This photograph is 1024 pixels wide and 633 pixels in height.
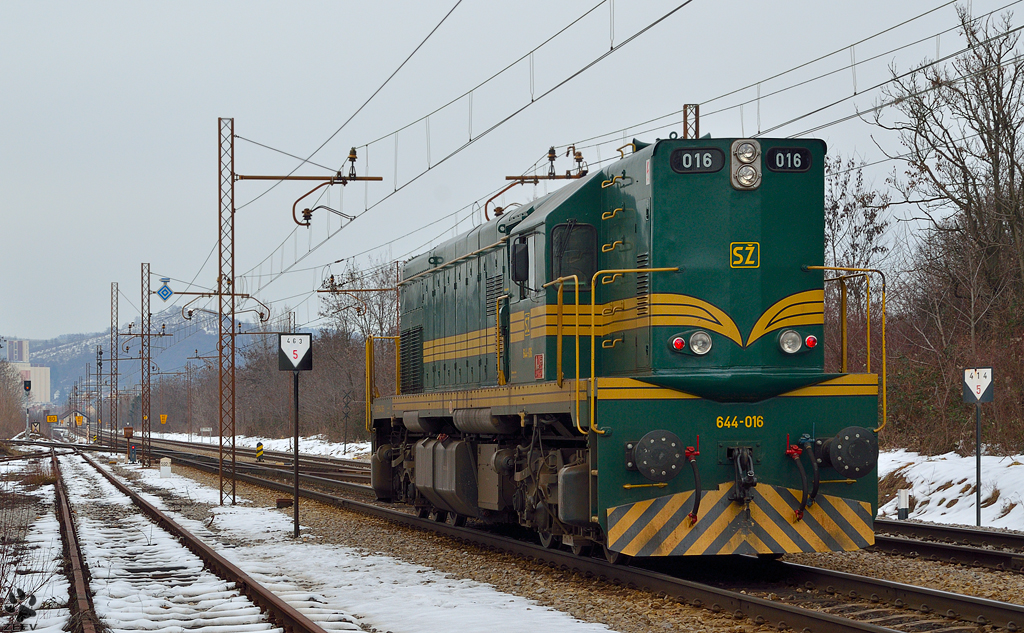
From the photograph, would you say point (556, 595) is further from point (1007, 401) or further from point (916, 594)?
point (1007, 401)

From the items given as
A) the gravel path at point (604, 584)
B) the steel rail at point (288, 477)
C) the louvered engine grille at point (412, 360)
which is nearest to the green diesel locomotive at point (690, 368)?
the gravel path at point (604, 584)

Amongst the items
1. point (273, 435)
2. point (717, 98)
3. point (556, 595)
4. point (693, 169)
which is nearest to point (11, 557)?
point (556, 595)

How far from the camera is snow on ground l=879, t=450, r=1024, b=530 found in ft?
49.1

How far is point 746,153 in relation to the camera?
955 centimetres

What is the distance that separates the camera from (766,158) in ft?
31.6

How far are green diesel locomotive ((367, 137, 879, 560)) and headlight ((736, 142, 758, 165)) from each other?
11mm

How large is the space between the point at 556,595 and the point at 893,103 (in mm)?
17986

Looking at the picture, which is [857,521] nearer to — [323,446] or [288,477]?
[288,477]

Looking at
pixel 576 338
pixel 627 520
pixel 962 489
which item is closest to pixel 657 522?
pixel 627 520

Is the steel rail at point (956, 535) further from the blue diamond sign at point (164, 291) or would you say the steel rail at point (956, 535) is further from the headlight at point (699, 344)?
the blue diamond sign at point (164, 291)

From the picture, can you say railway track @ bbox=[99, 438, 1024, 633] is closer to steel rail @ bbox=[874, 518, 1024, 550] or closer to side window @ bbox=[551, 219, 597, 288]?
steel rail @ bbox=[874, 518, 1024, 550]

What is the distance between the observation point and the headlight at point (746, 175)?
9508 millimetres

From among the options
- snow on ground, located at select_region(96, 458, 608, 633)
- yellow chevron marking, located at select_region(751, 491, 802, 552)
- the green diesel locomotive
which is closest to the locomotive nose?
the green diesel locomotive

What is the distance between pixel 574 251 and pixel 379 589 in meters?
3.74
